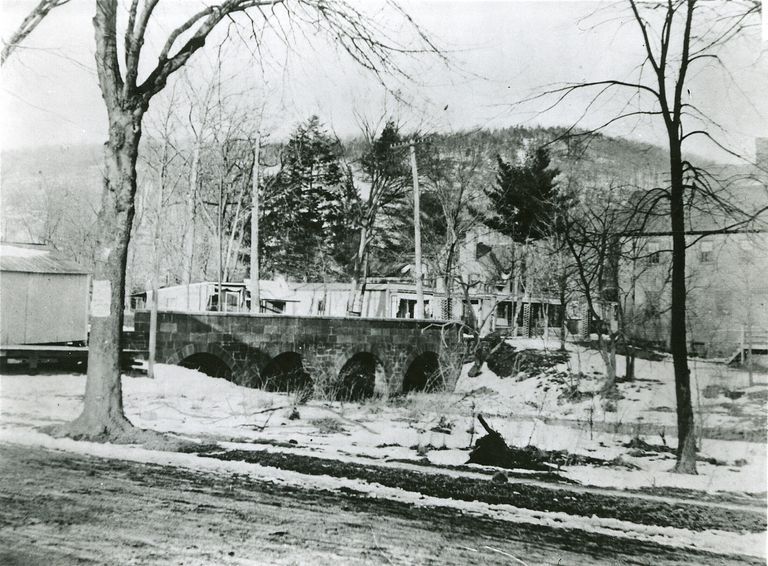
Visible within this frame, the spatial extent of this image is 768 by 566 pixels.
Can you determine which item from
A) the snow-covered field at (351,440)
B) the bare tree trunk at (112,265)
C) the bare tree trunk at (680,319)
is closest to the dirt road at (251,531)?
the snow-covered field at (351,440)

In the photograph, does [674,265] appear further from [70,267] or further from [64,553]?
[70,267]

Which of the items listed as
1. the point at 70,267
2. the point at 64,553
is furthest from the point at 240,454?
the point at 70,267

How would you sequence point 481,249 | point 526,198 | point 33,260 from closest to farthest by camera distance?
1. point 33,260
2. point 526,198
3. point 481,249

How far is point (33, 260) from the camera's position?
35.9 feet

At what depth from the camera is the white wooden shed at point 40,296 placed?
33.4 feet

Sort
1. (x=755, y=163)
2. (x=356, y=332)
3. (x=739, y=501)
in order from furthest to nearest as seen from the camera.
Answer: (x=356, y=332) → (x=755, y=163) → (x=739, y=501)

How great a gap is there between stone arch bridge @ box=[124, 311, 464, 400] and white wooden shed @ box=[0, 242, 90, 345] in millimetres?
1317

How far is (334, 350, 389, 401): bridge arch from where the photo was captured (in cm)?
2091

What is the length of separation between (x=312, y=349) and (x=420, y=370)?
23.1 feet

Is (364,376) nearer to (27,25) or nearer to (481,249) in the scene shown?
(27,25)

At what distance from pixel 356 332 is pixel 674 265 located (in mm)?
14158

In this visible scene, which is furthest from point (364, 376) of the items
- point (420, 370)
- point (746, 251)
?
point (746, 251)

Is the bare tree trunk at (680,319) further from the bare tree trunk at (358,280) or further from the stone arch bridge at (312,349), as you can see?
the bare tree trunk at (358,280)

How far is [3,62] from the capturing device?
704cm
